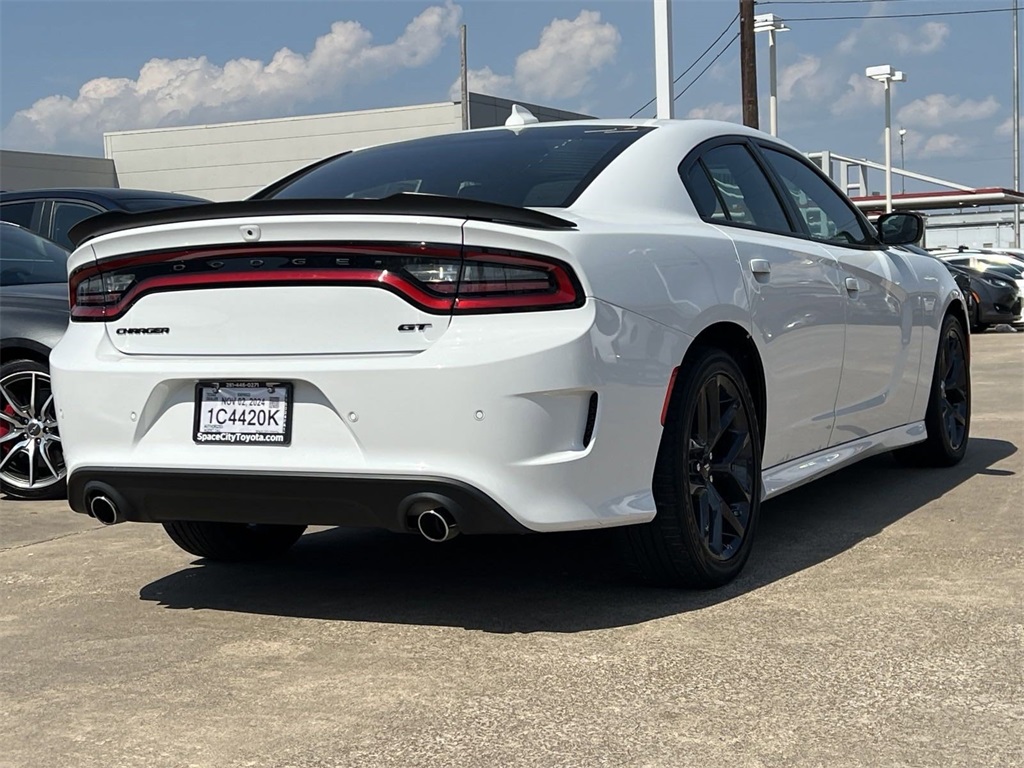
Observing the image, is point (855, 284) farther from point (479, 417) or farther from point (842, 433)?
point (479, 417)

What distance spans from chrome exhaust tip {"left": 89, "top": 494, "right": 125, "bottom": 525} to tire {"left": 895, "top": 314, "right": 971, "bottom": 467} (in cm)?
408

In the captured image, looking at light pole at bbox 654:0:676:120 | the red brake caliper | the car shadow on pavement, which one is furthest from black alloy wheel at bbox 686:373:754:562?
light pole at bbox 654:0:676:120

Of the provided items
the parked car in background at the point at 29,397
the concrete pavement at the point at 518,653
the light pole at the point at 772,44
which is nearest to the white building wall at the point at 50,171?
the light pole at the point at 772,44

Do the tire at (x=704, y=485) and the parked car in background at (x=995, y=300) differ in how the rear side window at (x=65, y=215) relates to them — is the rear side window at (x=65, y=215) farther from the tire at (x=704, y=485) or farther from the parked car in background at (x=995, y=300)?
the parked car in background at (x=995, y=300)

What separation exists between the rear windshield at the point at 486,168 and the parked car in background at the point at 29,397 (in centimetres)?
230

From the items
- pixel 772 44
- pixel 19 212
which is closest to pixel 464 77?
pixel 772 44

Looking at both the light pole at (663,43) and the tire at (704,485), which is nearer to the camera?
the tire at (704,485)

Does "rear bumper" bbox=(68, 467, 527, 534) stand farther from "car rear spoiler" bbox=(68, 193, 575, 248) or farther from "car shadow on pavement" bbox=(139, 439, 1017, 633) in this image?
"car rear spoiler" bbox=(68, 193, 575, 248)

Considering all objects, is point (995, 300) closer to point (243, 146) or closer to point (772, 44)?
point (772, 44)

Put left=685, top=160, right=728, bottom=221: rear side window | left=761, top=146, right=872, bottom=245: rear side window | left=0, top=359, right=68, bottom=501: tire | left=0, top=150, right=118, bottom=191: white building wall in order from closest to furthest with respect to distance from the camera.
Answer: left=685, top=160, right=728, bottom=221: rear side window
left=761, top=146, right=872, bottom=245: rear side window
left=0, top=359, right=68, bottom=501: tire
left=0, top=150, right=118, bottom=191: white building wall

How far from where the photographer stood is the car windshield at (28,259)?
7449mm

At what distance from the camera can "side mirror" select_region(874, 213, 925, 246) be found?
6434mm

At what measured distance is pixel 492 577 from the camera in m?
4.79

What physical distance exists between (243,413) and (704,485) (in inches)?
57.1
